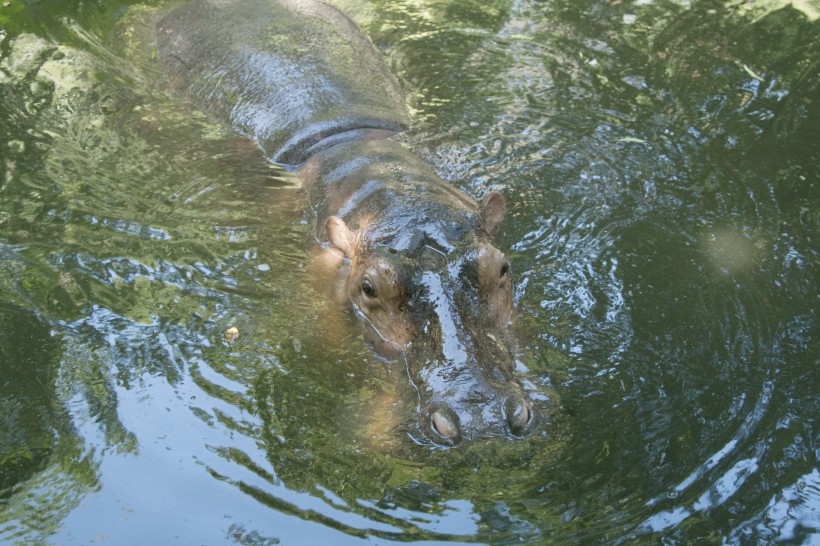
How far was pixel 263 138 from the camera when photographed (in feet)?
23.7

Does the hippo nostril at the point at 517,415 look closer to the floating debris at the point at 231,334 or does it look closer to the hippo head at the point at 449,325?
the hippo head at the point at 449,325

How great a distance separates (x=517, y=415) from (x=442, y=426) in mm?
322

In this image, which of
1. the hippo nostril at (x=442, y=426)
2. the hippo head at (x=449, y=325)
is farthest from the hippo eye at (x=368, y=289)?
the hippo nostril at (x=442, y=426)

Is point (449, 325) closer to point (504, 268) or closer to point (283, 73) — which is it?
point (504, 268)

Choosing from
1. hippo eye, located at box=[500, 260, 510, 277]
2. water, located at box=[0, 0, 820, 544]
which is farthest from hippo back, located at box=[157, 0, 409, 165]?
hippo eye, located at box=[500, 260, 510, 277]

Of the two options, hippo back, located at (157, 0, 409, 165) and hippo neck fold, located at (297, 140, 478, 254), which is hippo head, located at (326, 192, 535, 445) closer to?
hippo neck fold, located at (297, 140, 478, 254)

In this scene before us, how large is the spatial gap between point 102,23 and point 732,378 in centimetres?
741

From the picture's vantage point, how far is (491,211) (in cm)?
561

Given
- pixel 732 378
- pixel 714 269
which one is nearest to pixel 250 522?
pixel 732 378

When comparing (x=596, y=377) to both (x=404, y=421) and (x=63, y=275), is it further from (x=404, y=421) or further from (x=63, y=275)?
(x=63, y=275)

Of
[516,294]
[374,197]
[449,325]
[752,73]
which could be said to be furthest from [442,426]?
[752,73]

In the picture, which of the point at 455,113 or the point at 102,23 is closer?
the point at 455,113

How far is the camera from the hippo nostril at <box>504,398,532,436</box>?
3951 millimetres

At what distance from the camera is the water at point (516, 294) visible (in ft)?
12.7
